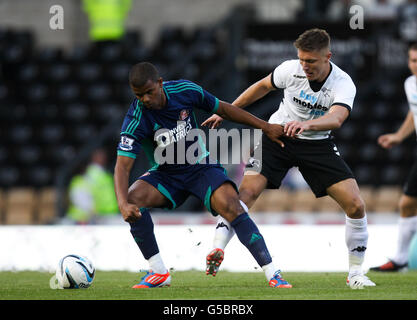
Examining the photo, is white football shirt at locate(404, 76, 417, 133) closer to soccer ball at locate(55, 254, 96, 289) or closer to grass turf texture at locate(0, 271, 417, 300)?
grass turf texture at locate(0, 271, 417, 300)

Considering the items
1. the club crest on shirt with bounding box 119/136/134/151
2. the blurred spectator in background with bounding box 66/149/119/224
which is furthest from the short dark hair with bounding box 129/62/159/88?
the blurred spectator in background with bounding box 66/149/119/224

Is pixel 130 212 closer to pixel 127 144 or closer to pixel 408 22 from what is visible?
pixel 127 144

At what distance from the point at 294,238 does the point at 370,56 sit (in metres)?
6.44

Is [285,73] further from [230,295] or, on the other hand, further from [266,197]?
[266,197]

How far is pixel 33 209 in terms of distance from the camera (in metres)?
15.6

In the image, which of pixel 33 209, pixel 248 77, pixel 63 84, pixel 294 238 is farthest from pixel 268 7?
pixel 294 238

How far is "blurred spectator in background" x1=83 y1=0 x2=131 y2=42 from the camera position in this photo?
17.0m

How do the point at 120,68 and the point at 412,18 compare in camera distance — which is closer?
the point at 412,18

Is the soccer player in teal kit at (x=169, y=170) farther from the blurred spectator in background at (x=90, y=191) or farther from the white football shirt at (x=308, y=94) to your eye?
the blurred spectator in background at (x=90, y=191)

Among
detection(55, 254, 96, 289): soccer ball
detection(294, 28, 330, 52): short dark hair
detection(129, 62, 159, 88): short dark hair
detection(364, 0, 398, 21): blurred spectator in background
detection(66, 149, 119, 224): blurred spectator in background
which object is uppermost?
detection(364, 0, 398, 21): blurred spectator in background

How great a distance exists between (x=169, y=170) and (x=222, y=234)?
656 millimetres

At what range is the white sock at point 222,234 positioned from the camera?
6703 mm

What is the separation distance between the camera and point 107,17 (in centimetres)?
1703

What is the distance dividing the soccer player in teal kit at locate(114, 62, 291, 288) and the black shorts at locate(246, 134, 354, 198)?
0.71 feet
